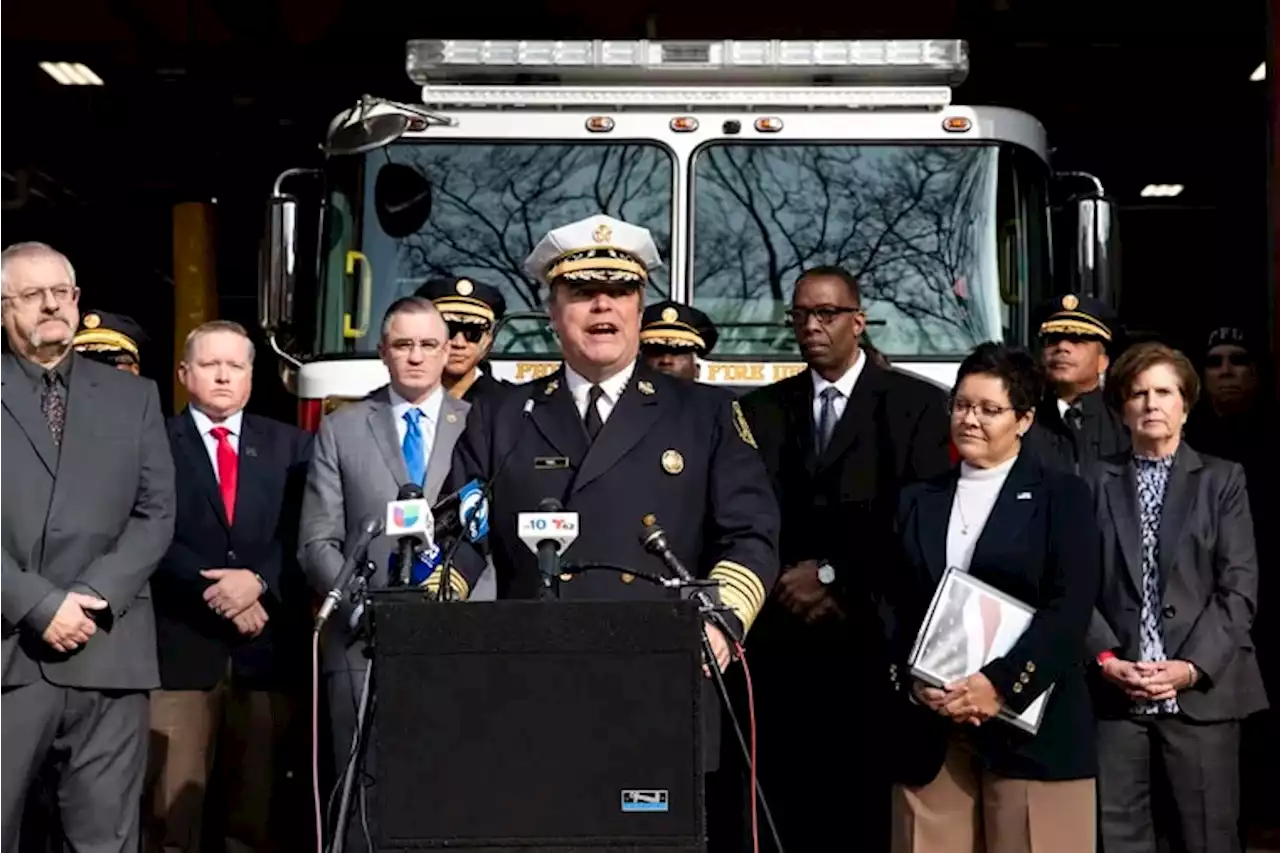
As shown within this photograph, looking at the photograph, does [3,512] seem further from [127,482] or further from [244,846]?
[244,846]

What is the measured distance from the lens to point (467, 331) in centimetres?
742

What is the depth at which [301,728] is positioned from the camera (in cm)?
761

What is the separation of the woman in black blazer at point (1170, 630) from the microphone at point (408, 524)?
2.86 metres

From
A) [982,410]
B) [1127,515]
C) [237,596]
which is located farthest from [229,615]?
[1127,515]

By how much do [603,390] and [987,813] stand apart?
1.80m

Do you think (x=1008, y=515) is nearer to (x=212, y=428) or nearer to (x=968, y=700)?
(x=968, y=700)

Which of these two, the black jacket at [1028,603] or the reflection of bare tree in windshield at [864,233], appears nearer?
the black jacket at [1028,603]

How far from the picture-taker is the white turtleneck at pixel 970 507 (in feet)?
19.9

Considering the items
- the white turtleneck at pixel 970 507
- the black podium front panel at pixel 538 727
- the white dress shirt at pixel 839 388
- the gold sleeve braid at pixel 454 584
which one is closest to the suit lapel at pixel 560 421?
the gold sleeve braid at pixel 454 584

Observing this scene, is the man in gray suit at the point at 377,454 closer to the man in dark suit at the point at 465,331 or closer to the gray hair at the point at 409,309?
the gray hair at the point at 409,309

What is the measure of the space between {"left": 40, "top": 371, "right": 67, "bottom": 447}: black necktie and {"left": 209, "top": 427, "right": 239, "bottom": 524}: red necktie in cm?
103

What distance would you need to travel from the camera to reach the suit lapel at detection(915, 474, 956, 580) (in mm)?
6074

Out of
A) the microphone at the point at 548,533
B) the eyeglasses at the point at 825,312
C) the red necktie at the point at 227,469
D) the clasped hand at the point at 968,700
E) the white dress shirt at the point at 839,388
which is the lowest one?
the clasped hand at the point at 968,700

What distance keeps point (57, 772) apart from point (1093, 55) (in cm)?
1270
